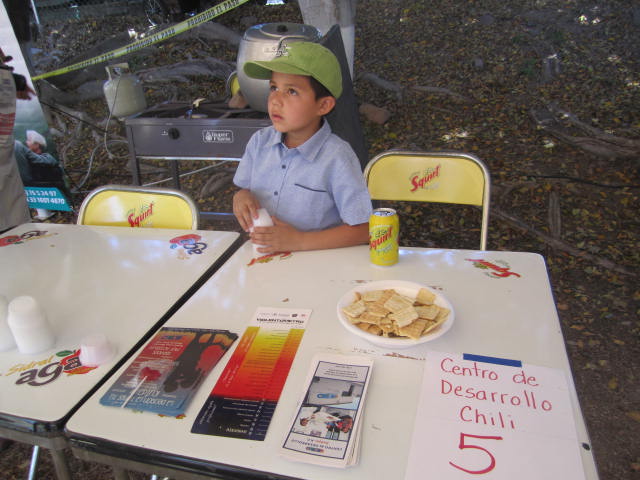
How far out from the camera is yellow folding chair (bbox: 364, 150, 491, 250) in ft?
6.19

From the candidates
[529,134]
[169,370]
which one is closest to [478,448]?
[169,370]

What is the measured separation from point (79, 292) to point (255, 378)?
68 cm

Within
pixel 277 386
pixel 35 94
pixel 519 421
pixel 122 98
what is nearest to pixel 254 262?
pixel 277 386

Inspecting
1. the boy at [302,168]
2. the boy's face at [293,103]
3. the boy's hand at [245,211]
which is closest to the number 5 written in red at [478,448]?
the boy at [302,168]

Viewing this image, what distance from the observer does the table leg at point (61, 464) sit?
36.0 inches

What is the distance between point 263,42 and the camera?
2383 millimetres

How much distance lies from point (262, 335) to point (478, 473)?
0.55m

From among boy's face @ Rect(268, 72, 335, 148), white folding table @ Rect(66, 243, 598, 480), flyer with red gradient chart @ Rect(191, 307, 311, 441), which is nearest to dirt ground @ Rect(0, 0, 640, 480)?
white folding table @ Rect(66, 243, 598, 480)

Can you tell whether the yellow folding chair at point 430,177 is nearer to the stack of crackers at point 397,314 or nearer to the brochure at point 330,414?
the stack of crackers at point 397,314

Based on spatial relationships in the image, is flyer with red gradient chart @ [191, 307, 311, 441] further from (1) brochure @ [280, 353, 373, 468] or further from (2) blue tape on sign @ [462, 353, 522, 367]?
(2) blue tape on sign @ [462, 353, 522, 367]

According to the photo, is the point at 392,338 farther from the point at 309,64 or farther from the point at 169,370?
the point at 309,64

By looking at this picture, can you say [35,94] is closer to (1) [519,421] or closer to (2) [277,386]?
(2) [277,386]

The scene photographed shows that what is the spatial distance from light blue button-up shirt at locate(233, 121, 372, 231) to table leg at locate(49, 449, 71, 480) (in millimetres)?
1035

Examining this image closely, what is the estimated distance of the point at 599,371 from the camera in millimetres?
2264
